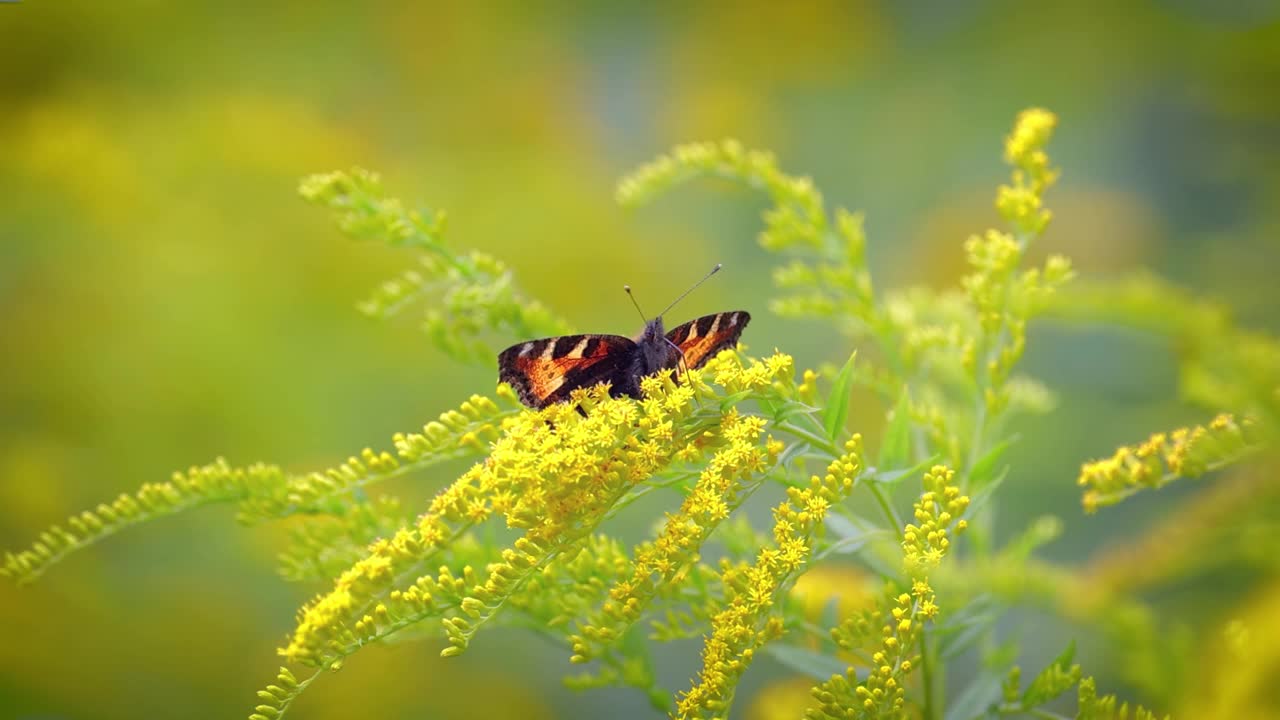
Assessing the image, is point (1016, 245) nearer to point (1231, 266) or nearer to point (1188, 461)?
point (1188, 461)

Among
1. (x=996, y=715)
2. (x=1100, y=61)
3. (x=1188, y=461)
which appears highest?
(x=1100, y=61)

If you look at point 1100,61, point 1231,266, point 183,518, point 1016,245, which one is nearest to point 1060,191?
point 1100,61

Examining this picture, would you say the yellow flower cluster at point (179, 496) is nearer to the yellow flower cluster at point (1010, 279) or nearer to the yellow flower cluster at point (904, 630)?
the yellow flower cluster at point (904, 630)

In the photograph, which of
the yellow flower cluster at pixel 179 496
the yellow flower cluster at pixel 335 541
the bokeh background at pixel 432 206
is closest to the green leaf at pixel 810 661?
the yellow flower cluster at pixel 335 541

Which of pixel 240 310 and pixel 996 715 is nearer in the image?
pixel 996 715

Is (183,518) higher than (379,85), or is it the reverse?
(379,85)

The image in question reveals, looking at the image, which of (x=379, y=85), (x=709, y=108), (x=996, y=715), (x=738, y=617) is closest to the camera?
(x=738, y=617)

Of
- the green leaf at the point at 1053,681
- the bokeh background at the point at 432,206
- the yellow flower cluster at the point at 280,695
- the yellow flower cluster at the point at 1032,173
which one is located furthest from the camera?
the bokeh background at the point at 432,206

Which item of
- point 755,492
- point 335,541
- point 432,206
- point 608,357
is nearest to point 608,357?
point 608,357
